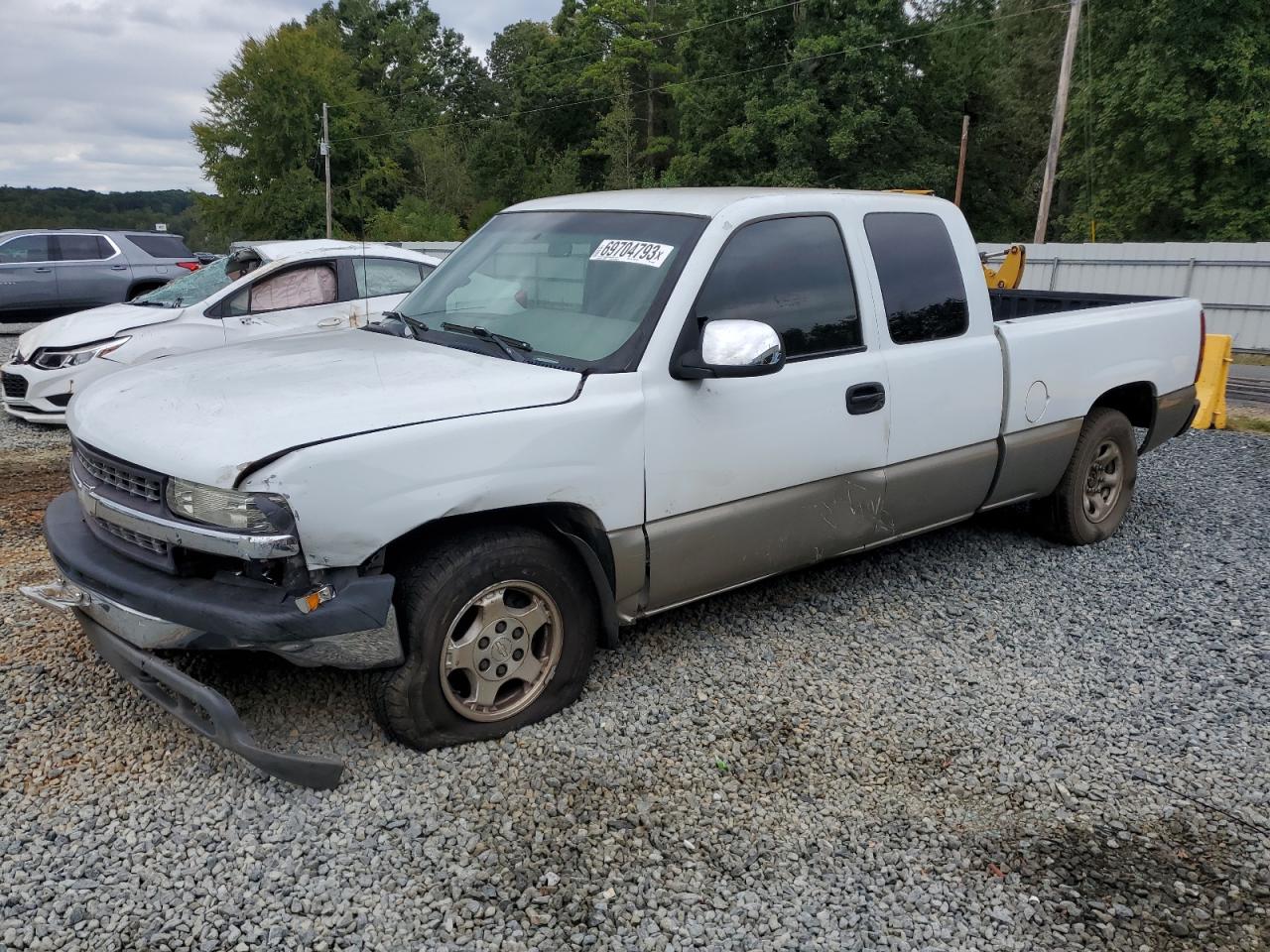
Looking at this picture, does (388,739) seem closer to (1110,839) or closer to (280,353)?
(280,353)

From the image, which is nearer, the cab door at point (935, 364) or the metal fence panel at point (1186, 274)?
the cab door at point (935, 364)

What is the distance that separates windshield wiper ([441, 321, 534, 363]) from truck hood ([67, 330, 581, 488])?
0.08 meters

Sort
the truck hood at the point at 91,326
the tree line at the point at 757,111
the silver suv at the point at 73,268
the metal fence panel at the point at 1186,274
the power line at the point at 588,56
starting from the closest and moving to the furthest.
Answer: the truck hood at the point at 91,326, the silver suv at the point at 73,268, the metal fence panel at the point at 1186,274, the tree line at the point at 757,111, the power line at the point at 588,56

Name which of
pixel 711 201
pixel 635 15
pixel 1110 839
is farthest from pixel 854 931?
pixel 635 15

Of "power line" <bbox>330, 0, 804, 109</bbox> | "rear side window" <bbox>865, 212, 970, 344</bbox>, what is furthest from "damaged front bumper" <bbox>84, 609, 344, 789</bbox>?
"power line" <bbox>330, 0, 804, 109</bbox>

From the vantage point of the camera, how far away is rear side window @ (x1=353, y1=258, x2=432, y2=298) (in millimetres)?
9172

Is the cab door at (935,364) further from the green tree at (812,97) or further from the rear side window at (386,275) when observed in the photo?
the green tree at (812,97)

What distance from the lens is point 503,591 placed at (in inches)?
136

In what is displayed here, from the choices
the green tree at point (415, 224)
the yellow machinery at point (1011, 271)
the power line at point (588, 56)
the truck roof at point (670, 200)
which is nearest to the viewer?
the truck roof at point (670, 200)

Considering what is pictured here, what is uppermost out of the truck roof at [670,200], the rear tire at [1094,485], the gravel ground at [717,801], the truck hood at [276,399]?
the truck roof at [670,200]

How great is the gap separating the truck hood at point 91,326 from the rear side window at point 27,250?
7.24 metres

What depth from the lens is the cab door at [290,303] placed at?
28.3 feet

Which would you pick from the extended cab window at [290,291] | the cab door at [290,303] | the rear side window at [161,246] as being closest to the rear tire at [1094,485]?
the cab door at [290,303]

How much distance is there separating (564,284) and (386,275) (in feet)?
19.1
